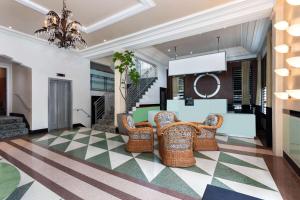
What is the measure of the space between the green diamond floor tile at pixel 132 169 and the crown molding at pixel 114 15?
364 centimetres

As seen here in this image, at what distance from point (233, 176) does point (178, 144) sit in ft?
3.31

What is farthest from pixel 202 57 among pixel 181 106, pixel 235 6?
pixel 235 6

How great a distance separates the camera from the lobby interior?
2475 millimetres

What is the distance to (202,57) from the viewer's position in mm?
6961

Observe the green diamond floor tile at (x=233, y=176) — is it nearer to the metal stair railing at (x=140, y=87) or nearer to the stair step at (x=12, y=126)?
the metal stair railing at (x=140, y=87)

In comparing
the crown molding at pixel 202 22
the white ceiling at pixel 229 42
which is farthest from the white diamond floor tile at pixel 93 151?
the white ceiling at pixel 229 42

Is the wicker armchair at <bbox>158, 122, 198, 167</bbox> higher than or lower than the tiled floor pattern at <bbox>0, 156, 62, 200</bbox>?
higher

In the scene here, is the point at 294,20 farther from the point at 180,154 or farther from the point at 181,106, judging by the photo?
the point at 181,106

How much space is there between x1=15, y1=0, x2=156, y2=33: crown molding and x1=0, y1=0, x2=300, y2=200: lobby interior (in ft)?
0.10

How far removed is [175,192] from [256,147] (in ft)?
10.2

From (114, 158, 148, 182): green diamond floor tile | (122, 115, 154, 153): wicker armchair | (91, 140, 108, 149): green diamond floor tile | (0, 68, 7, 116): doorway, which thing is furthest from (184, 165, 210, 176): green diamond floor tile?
(0, 68, 7, 116): doorway

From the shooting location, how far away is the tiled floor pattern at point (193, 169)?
7.64ft

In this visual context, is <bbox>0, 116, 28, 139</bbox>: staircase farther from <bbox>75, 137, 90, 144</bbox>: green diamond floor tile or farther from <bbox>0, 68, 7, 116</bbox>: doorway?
<bbox>75, 137, 90, 144</bbox>: green diamond floor tile

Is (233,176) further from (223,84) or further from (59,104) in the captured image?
(59,104)
